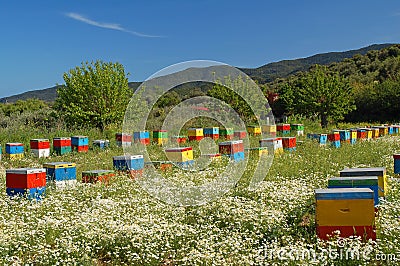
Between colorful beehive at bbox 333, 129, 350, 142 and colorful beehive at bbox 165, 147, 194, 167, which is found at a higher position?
colorful beehive at bbox 333, 129, 350, 142

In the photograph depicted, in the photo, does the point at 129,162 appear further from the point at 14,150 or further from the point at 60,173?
the point at 14,150

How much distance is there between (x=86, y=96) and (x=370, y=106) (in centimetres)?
2206

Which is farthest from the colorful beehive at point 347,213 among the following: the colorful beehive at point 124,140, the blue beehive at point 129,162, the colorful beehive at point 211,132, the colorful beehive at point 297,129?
the colorful beehive at point 297,129

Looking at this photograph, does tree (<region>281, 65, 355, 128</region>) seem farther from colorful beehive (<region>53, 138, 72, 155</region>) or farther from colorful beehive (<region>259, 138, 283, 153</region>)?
colorful beehive (<region>53, 138, 72, 155</region>)

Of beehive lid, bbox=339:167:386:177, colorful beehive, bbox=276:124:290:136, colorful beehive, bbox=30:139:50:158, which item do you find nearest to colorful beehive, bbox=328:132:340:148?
colorful beehive, bbox=276:124:290:136

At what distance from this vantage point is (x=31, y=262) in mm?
4438

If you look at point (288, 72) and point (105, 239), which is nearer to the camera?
point (105, 239)

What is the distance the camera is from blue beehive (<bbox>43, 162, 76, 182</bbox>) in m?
8.05

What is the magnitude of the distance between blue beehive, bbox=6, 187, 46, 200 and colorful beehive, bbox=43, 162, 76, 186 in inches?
28.8

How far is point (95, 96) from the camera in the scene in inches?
803

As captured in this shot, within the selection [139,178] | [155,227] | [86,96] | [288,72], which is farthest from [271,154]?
[288,72]

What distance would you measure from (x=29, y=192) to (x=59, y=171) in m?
1.16

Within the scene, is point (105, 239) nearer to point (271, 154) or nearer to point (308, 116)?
point (271, 154)

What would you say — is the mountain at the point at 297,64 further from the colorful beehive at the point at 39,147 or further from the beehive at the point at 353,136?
the colorful beehive at the point at 39,147
